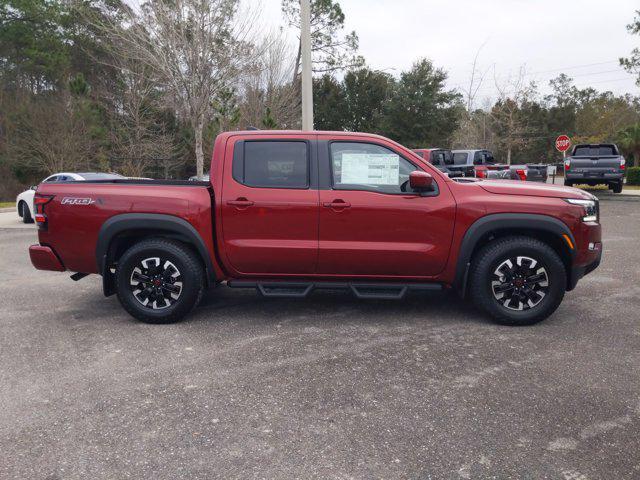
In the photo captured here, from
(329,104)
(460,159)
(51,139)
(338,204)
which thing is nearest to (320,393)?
(338,204)

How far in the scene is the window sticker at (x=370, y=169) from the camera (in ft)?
16.2

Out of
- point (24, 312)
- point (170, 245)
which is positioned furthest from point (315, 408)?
point (24, 312)

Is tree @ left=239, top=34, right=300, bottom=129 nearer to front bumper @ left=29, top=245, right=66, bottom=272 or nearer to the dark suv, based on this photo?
the dark suv

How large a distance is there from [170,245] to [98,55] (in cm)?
3707

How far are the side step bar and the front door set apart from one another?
0.35 ft

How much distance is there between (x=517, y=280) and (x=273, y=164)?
2.50 m

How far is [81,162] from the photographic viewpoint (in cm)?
2508

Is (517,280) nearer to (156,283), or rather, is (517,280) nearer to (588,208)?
(588,208)

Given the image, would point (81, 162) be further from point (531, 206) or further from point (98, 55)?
point (531, 206)

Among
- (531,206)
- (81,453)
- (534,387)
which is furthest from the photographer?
(531,206)

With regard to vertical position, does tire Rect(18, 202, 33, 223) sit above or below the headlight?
below

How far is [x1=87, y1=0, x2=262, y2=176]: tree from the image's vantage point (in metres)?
16.9

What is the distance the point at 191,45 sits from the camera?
56.3 feet

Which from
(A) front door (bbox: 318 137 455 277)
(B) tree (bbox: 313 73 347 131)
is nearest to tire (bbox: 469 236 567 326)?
(A) front door (bbox: 318 137 455 277)
